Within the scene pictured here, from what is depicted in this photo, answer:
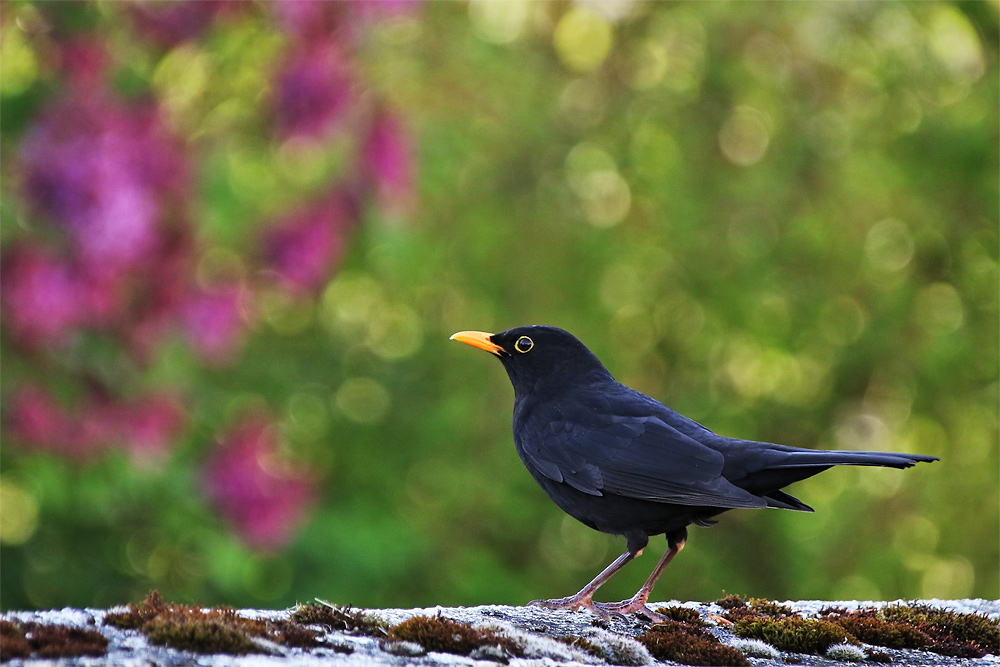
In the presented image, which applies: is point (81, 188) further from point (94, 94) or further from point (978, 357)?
point (978, 357)

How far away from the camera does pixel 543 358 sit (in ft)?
15.6

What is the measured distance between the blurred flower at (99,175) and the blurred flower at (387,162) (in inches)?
49.9

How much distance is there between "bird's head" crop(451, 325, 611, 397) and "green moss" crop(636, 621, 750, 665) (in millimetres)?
1400

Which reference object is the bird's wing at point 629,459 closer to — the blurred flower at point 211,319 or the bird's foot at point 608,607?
the bird's foot at point 608,607

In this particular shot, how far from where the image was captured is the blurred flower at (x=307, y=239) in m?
6.41

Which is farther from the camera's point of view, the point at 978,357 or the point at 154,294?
the point at 978,357

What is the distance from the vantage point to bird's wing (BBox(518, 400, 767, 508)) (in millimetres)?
3797

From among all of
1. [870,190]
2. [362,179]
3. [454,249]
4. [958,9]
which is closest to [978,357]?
[870,190]

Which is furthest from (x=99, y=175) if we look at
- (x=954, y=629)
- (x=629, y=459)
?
(x=954, y=629)

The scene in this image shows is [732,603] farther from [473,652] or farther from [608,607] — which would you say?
[473,652]

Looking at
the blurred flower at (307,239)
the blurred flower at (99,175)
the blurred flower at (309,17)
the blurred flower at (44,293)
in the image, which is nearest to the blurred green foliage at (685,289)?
the blurred flower at (307,239)

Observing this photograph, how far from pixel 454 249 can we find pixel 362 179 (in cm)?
270

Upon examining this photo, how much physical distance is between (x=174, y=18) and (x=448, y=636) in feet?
13.8

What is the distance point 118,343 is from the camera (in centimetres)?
602
